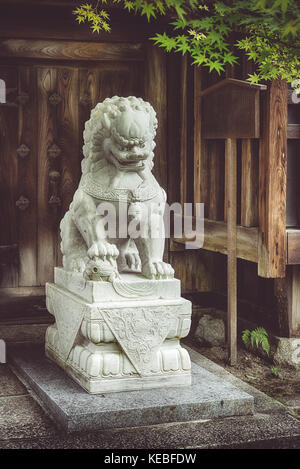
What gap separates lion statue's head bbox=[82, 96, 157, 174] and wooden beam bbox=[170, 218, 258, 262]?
4.34ft

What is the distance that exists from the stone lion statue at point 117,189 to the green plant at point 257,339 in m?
1.69

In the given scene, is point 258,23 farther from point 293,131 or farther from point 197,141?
point 197,141

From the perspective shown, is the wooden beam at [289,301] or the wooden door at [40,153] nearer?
the wooden beam at [289,301]

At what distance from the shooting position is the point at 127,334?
212 inches

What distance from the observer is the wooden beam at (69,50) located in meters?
7.14

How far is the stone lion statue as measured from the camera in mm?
5539

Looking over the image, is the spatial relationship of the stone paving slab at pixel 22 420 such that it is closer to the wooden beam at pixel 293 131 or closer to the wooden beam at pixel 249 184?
the wooden beam at pixel 249 184

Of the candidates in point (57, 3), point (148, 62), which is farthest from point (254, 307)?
point (57, 3)

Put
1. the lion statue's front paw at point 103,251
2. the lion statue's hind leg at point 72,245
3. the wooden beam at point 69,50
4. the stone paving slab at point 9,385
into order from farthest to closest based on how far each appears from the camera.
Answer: the wooden beam at point 69,50
the lion statue's hind leg at point 72,245
the stone paving slab at point 9,385
the lion statue's front paw at point 103,251

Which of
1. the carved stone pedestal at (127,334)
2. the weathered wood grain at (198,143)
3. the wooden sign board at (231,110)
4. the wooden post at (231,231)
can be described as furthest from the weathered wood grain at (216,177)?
the carved stone pedestal at (127,334)

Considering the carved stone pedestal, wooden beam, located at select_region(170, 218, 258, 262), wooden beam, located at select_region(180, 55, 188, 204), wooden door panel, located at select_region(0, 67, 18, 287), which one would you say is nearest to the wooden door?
wooden door panel, located at select_region(0, 67, 18, 287)

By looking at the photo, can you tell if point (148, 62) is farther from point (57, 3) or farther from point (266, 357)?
point (266, 357)

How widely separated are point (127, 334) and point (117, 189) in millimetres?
1105

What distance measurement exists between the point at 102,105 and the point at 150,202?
827 millimetres
